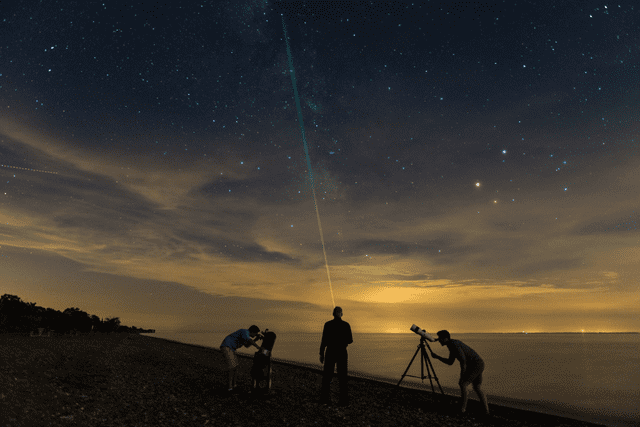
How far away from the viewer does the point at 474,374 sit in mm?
9945

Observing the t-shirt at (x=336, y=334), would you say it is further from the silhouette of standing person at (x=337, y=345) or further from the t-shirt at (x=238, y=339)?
the t-shirt at (x=238, y=339)

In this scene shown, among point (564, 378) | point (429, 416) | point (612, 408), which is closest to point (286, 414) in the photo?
point (429, 416)

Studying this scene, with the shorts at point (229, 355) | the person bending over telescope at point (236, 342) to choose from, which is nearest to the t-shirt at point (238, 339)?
the person bending over telescope at point (236, 342)

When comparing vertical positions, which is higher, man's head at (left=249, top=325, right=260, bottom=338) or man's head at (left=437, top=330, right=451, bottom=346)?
man's head at (left=437, top=330, right=451, bottom=346)

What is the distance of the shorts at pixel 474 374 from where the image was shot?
994 cm

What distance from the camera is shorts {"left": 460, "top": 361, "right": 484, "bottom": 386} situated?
9.94 m

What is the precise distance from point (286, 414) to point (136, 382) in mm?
6382

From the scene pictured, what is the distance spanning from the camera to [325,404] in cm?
1095

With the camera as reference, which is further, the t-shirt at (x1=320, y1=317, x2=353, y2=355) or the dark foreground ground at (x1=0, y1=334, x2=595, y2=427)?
the t-shirt at (x1=320, y1=317, x2=353, y2=355)

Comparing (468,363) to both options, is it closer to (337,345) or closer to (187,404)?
(337,345)

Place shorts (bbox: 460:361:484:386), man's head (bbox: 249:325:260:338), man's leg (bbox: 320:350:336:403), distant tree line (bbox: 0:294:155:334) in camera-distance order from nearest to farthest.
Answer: shorts (bbox: 460:361:484:386)
man's leg (bbox: 320:350:336:403)
man's head (bbox: 249:325:260:338)
distant tree line (bbox: 0:294:155:334)

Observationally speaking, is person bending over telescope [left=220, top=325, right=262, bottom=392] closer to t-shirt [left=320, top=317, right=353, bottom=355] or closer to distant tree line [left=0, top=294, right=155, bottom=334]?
t-shirt [left=320, top=317, right=353, bottom=355]

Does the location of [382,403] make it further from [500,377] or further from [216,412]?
[500,377]

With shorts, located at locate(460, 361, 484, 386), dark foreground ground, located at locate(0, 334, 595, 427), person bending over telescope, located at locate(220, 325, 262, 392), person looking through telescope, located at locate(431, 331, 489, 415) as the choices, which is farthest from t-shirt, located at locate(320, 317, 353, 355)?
shorts, located at locate(460, 361, 484, 386)
